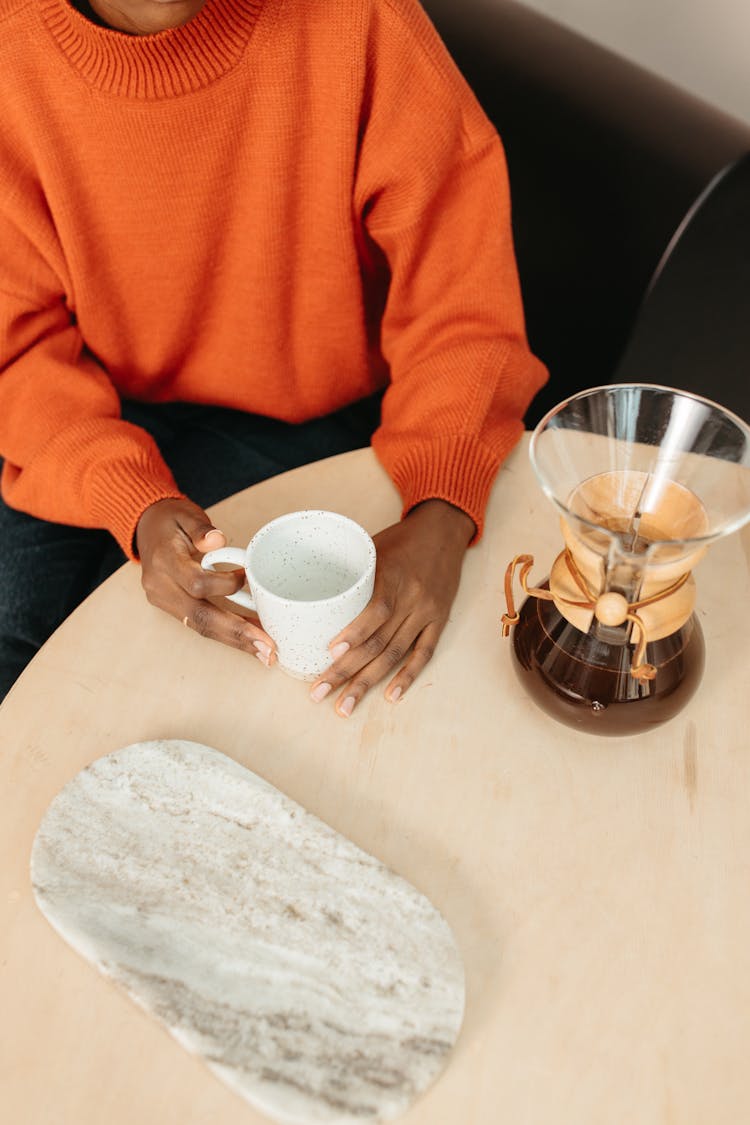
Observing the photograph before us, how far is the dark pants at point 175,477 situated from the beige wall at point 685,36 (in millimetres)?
667

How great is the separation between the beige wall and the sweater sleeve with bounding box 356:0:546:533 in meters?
0.48

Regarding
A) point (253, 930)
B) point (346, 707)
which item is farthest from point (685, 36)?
point (253, 930)

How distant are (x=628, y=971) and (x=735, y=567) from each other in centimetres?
38

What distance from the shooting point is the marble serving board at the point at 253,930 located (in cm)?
56

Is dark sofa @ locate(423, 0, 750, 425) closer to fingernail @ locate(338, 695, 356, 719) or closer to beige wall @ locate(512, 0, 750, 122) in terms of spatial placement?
beige wall @ locate(512, 0, 750, 122)

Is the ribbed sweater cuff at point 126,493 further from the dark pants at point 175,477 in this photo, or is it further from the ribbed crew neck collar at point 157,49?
the ribbed crew neck collar at point 157,49

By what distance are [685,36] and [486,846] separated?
45.7 inches

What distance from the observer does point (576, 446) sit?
70 centimetres

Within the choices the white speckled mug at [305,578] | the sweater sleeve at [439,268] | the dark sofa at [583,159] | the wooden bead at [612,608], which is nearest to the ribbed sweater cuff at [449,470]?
the sweater sleeve at [439,268]

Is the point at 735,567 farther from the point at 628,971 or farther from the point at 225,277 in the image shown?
the point at 225,277

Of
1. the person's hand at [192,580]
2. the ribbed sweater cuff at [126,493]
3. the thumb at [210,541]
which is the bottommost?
the ribbed sweater cuff at [126,493]

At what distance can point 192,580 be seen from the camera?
2.58ft

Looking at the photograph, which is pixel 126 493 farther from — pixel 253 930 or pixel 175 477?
pixel 253 930

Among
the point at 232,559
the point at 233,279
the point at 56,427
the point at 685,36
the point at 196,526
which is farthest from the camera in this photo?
the point at 685,36
